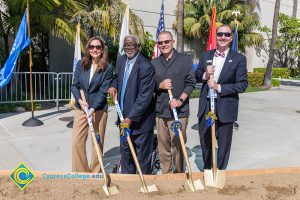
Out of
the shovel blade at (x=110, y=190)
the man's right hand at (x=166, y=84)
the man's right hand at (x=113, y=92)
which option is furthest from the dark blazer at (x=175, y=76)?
the shovel blade at (x=110, y=190)

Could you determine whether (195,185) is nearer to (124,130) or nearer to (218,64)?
(124,130)

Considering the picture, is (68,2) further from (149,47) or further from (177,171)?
(177,171)

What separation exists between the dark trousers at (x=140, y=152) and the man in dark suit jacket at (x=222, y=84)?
0.67 m

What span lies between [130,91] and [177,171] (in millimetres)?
1200

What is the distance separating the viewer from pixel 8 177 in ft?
13.2

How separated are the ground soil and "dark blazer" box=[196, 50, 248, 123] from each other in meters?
0.80

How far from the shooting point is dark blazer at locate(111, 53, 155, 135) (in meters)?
3.79

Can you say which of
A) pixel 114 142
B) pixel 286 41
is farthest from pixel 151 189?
pixel 286 41

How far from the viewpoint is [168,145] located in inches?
165

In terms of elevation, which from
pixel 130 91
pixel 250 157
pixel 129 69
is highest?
pixel 129 69

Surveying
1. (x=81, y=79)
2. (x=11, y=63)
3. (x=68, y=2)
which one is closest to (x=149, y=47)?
(x=68, y=2)

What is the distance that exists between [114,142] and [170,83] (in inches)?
110

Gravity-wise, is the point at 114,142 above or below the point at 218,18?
below

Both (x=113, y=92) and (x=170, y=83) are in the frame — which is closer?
(x=170, y=83)
